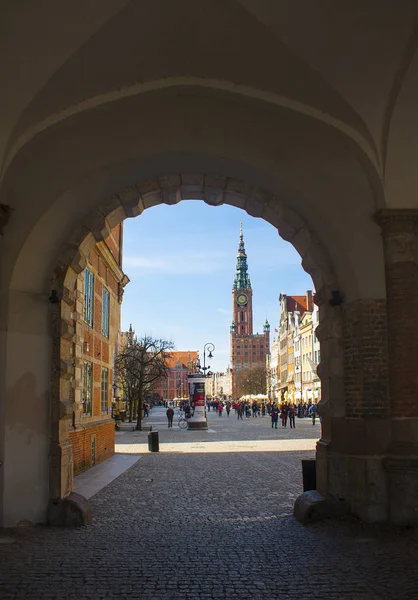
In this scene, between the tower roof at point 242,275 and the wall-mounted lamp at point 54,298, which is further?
the tower roof at point 242,275

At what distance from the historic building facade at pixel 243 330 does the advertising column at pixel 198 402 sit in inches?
5133

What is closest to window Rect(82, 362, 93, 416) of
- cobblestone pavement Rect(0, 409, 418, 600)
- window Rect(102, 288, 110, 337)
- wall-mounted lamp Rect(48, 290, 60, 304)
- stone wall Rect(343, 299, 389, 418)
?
window Rect(102, 288, 110, 337)

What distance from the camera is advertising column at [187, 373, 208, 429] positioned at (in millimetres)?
38938

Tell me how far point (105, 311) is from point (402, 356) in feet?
46.3

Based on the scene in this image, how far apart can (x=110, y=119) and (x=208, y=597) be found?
647 centimetres

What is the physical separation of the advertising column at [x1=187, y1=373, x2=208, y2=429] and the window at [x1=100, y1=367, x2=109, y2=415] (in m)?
17.6

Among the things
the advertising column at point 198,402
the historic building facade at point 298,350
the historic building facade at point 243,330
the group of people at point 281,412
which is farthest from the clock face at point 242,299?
the advertising column at point 198,402

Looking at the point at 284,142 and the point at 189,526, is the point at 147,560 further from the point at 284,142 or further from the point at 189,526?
the point at 284,142

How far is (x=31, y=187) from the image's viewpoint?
9.60m

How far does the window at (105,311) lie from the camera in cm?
2125

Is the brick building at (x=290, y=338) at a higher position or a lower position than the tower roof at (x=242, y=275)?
lower

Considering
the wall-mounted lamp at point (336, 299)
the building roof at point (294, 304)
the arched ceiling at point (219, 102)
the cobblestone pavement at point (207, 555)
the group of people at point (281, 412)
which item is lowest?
the group of people at point (281, 412)

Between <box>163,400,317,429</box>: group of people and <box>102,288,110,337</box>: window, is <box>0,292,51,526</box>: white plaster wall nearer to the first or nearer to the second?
<box>102,288,110,337</box>: window

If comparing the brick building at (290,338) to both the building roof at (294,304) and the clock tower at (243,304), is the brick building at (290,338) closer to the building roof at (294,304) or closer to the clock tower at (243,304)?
the building roof at (294,304)
